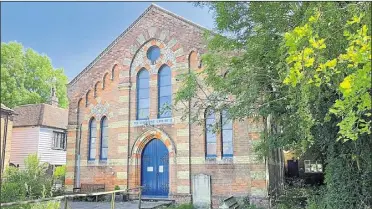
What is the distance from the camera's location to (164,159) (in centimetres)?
1623

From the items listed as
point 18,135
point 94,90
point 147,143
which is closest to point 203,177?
point 147,143

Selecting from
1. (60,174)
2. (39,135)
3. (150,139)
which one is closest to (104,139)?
(150,139)

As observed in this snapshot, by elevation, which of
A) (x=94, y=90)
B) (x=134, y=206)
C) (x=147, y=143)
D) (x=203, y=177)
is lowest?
(x=134, y=206)

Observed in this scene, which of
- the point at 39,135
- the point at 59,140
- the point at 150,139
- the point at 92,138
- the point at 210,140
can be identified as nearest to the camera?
the point at 210,140

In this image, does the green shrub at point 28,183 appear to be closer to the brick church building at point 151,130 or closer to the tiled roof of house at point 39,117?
the brick church building at point 151,130

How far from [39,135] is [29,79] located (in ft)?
25.3

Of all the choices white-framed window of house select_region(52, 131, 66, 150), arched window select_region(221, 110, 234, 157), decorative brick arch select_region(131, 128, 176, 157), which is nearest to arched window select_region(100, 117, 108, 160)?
Answer: decorative brick arch select_region(131, 128, 176, 157)

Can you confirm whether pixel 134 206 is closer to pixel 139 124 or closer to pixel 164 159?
pixel 164 159

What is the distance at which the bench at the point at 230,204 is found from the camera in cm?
1165

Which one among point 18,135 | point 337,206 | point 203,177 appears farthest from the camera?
point 18,135

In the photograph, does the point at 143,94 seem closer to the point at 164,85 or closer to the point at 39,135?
the point at 164,85

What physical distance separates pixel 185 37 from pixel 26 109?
18664mm

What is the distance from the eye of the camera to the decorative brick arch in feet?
52.0

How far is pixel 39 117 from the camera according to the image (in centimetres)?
2709
